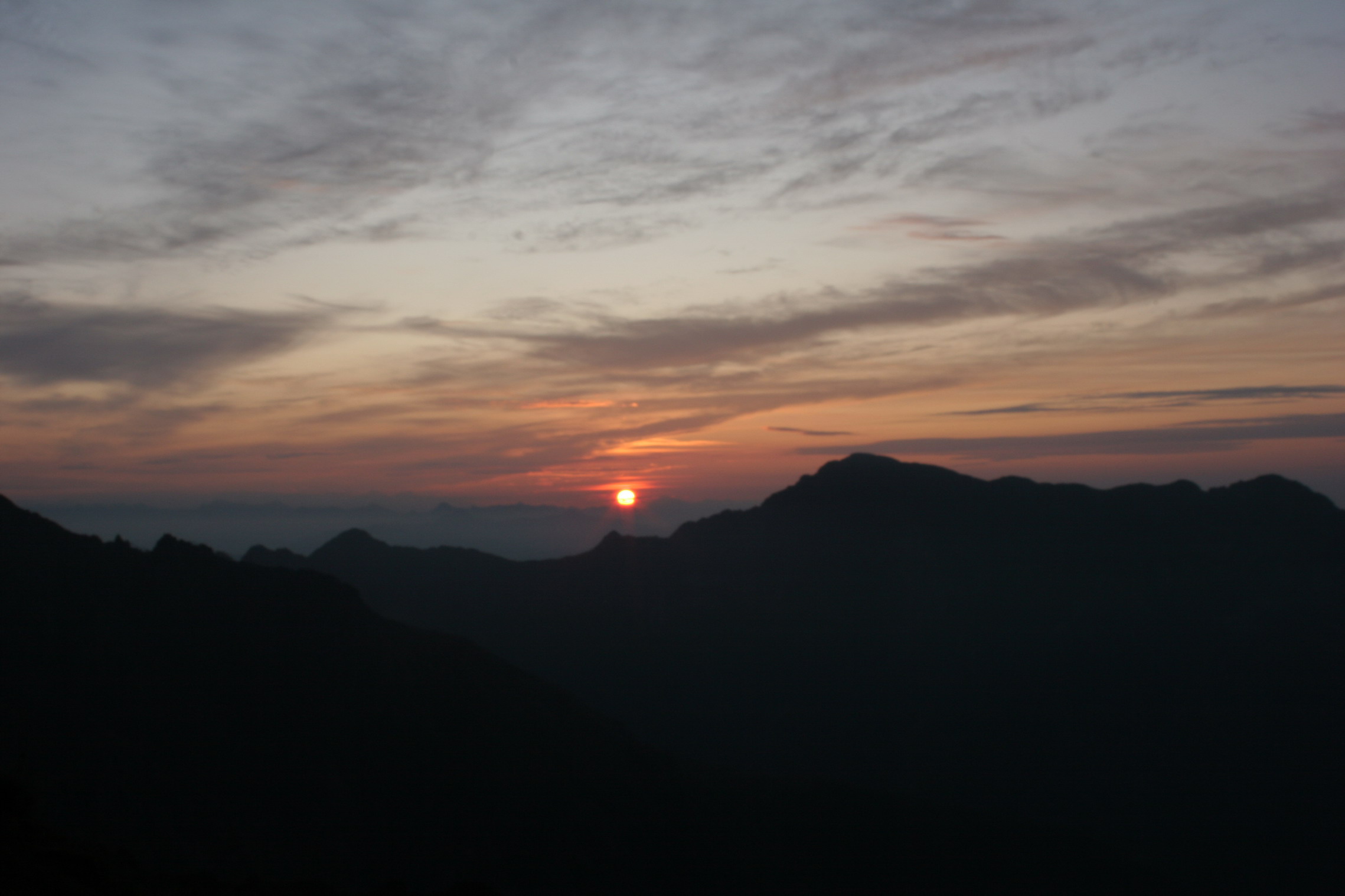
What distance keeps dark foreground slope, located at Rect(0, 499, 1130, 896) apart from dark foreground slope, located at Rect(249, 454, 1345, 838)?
38.5 meters

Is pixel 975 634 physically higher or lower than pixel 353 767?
lower

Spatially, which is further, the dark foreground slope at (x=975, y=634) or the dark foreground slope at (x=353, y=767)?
the dark foreground slope at (x=975, y=634)

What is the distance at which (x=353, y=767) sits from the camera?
73.2 m

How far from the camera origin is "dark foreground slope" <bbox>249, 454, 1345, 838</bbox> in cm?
11969

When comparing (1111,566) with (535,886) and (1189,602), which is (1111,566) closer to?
(1189,602)

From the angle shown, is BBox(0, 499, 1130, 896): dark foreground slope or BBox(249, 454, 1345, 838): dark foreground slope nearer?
BBox(0, 499, 1130, 896): dark foreground slope

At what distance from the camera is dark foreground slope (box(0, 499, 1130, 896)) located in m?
64.0

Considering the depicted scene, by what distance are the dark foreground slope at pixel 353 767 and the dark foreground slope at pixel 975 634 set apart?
1516 inches

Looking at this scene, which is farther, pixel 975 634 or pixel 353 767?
pixel 975 634

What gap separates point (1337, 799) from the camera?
110062 mm

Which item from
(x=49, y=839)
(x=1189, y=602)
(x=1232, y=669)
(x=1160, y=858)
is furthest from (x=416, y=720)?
(x=1189, y=602)

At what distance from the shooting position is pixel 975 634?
153 m

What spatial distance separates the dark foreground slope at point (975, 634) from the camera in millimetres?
119688

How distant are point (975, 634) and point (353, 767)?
115 metres
